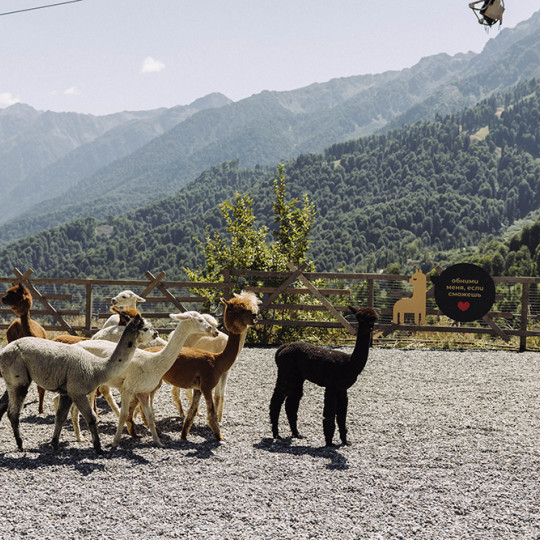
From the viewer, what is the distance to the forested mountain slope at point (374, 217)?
5143 inches

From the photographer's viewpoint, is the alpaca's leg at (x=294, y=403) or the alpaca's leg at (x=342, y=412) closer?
the alpaca's leg at (x=342, y=412)

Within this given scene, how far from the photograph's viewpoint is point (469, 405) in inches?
345

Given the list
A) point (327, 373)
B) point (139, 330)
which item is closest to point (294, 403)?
point (327, 373)

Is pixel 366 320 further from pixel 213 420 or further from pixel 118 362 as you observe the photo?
pixel 118 362

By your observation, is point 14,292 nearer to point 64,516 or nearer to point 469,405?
point 64,516

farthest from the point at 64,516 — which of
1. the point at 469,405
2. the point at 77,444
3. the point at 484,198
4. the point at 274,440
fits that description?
the point at 484,198

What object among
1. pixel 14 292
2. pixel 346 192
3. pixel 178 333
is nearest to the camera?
pixel 178 333

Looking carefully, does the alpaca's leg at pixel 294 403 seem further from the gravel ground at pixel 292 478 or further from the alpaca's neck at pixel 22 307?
the alpaca's neck at pixel 22 307

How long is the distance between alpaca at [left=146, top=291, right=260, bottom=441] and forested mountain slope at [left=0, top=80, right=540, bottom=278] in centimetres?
9413

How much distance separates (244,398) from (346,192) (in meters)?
179

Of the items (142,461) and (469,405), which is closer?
(142,461)

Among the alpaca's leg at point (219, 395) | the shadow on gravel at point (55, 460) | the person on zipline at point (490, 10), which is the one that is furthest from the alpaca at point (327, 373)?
the person on zipline at point (490, 10)

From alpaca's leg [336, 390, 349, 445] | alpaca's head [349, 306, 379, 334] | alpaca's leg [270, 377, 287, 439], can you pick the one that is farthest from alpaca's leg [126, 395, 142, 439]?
alpaca's head [349, 306, 379, 334]

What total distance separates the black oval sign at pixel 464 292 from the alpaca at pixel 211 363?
27.8ft
